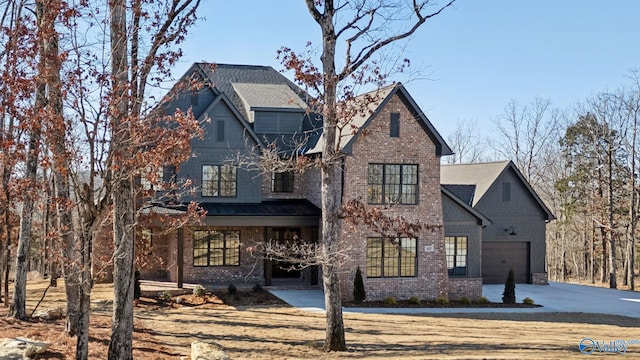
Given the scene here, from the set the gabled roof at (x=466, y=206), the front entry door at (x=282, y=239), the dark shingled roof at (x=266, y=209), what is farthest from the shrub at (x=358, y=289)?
the gabled roof at (x=466, y=206)

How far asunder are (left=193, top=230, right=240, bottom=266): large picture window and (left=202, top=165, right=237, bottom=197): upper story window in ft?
5.24

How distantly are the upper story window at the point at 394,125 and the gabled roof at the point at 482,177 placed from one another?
772 cm

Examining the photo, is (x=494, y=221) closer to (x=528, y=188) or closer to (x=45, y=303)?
(x=528, y=188)

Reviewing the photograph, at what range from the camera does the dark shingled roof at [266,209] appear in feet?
77.4

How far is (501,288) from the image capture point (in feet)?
89.7

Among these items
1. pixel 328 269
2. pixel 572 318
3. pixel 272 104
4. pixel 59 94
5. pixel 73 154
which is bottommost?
pixel 572 318

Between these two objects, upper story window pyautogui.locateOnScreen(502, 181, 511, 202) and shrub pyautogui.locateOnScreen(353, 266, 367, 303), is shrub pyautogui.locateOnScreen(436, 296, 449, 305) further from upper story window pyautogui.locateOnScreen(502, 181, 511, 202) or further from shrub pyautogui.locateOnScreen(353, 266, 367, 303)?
upper story window pyautogui.locateOnScreen(502, 181, 511, 202)

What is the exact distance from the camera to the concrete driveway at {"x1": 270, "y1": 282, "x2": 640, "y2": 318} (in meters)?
20.9

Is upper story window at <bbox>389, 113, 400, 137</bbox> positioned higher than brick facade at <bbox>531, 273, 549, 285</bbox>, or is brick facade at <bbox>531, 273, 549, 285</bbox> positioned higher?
upper story window at <bbox>389, 113, 400, 137</bbox>

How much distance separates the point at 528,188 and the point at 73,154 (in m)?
24.1

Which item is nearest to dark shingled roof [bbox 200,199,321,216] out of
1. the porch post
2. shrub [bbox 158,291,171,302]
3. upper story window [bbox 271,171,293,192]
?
upper story window [bbox 271,171,293,192]

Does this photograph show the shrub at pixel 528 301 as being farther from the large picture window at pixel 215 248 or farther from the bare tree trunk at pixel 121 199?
the bare tree trunk at pixel 121 199

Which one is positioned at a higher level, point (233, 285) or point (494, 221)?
point (494, 221)

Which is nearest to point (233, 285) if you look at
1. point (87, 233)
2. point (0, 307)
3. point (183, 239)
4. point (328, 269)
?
point (183, 239)
